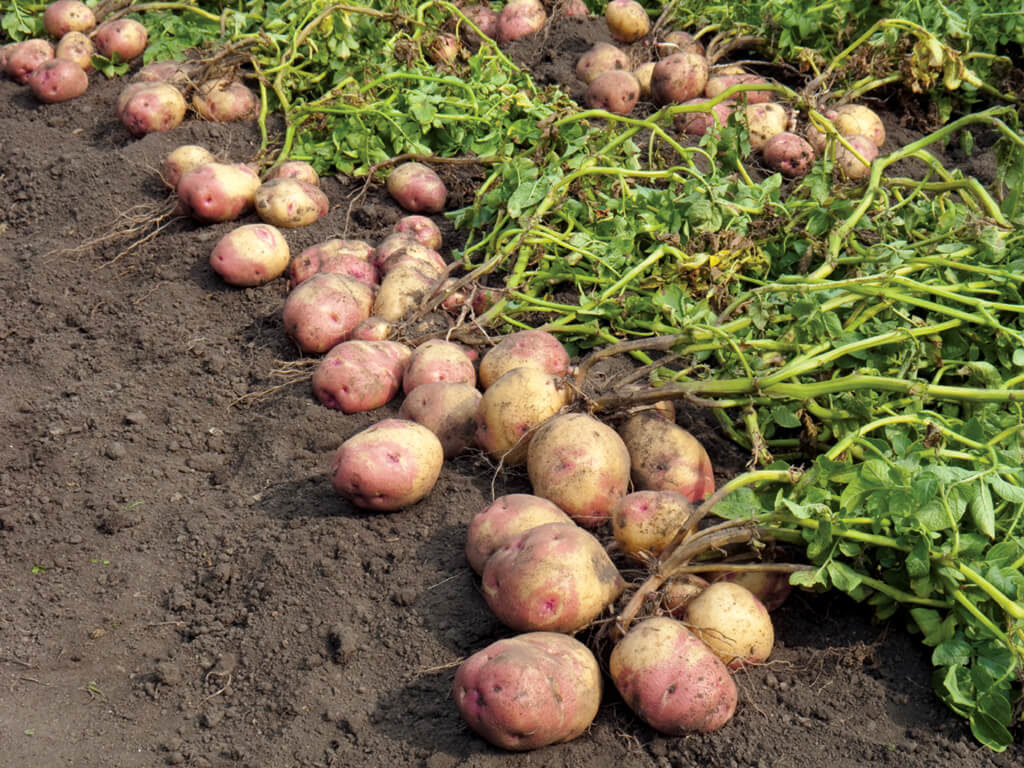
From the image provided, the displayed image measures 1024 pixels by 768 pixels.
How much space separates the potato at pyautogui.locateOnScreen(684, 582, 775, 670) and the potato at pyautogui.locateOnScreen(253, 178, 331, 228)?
2.56 m

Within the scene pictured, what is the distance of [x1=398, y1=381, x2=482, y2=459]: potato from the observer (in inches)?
125

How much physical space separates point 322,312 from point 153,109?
6.29 feet

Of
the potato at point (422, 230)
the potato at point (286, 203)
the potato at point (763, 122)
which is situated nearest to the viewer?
the potato at point (422, 230)

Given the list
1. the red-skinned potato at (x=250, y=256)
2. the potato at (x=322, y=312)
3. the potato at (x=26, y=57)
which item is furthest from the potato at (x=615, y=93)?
the potato at (x=26, y=57)

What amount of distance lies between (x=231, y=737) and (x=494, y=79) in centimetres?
303

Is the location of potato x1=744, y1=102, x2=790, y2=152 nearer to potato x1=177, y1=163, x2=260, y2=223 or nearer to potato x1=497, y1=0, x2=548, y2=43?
potato x1=497, y1=0, x2=548, y2=43

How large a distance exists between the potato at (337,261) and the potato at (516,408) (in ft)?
3.44

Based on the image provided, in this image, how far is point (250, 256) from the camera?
407 cm

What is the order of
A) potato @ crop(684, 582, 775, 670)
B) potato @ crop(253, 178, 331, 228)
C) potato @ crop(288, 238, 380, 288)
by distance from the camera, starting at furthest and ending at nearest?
potato @ crop(253, 178, 331, 228), potato @ crop(288, 238, 380, 288), potato @ crop(684, 582, 775, 670)

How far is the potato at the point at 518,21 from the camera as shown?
5770 mm

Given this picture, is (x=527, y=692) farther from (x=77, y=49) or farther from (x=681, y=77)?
(x=77, y=49)

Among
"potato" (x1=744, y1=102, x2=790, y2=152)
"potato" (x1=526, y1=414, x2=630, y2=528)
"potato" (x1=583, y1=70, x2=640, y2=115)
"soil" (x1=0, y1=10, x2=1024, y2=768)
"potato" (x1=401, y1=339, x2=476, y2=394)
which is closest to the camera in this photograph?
"soil" (x1=0, y1=10, x2=1024, y2=768)

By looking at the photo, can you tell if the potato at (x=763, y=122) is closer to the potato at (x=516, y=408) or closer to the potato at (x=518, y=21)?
the potato at (x=518, y=21)

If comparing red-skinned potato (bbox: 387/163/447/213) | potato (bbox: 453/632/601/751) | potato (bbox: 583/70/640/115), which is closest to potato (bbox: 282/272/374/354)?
red-skinned potato (bbox: 387/163/447/213)
